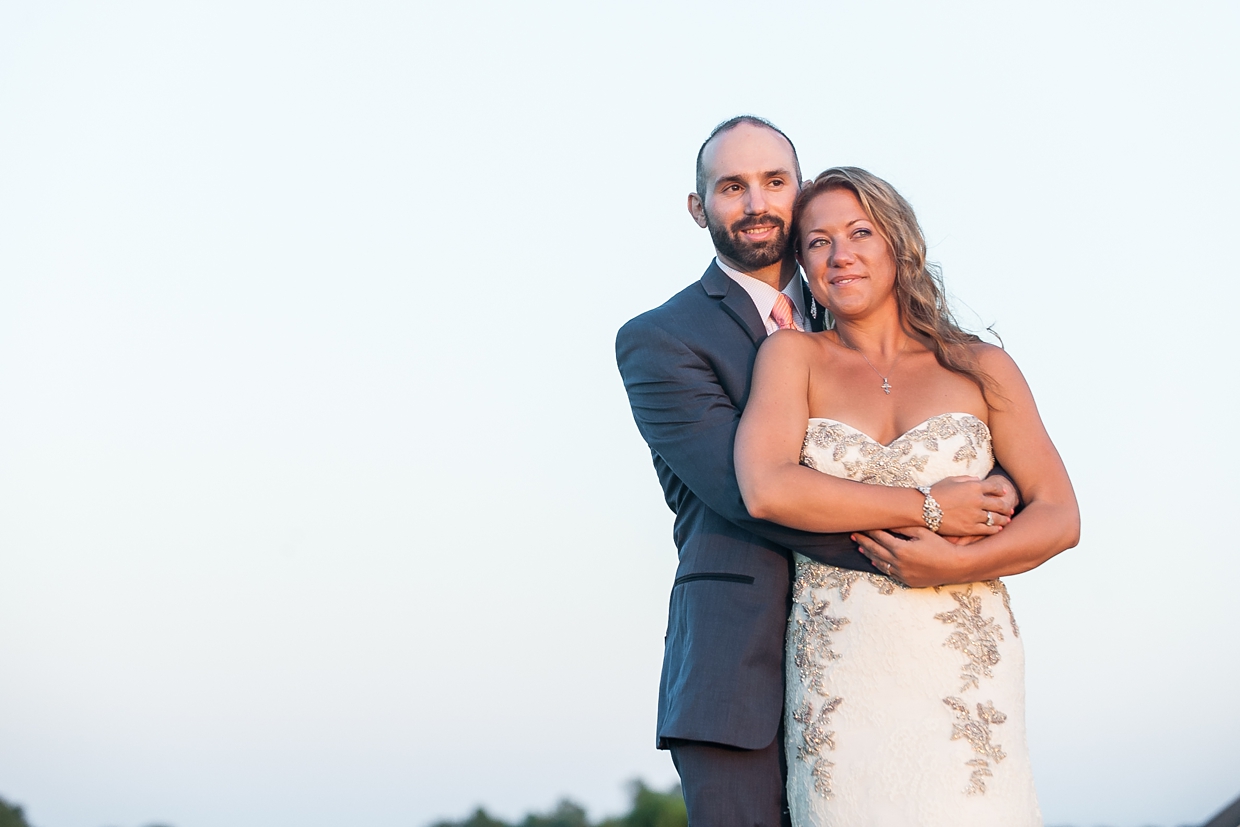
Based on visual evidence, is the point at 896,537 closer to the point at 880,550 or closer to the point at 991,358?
the point at 880,550

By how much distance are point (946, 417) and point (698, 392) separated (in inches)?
29.8

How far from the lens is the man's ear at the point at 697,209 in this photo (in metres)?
4.51

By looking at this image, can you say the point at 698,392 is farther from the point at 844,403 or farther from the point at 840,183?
the point at 840,183

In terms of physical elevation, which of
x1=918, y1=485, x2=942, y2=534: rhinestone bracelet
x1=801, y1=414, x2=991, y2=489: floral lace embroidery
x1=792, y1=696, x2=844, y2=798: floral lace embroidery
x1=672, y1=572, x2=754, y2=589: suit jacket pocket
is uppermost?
x1=801, y1=414, x2=991, y2=489: floral lace embroidery

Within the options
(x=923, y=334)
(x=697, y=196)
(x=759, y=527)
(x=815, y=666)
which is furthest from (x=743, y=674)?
(x=697, y=196)

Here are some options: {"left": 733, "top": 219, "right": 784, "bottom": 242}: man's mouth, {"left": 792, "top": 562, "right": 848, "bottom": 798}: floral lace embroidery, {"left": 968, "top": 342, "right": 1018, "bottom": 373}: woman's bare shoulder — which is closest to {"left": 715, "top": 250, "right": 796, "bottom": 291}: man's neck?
{"left": 733, "top": 219, "right": 784, "bottom": 242}: man's mouth

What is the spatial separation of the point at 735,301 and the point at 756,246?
0.22 metres

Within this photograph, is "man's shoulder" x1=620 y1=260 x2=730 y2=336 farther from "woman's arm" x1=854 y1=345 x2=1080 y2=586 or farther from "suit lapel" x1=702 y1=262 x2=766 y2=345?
"woman's arm" x1=854 y1=345 x2=1080 y2=586

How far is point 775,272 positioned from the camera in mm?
4113

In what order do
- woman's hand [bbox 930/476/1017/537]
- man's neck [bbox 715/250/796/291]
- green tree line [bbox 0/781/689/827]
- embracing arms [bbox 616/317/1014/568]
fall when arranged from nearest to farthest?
woman's hand [bbox 930/476/1017/537] < embracing arms [bbox 616/317/1014/568] < man's neck [bbox 715/250/796/291] < green tree line [bbox 0/781/689/827]

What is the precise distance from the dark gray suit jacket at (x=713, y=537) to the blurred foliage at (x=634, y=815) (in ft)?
64.6

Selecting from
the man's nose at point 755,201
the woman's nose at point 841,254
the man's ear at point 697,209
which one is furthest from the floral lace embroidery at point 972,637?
the man's ear at point 697,209

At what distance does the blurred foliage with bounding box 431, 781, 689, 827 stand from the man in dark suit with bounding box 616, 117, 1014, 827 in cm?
1969

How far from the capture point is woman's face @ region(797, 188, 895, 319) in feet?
12.0
